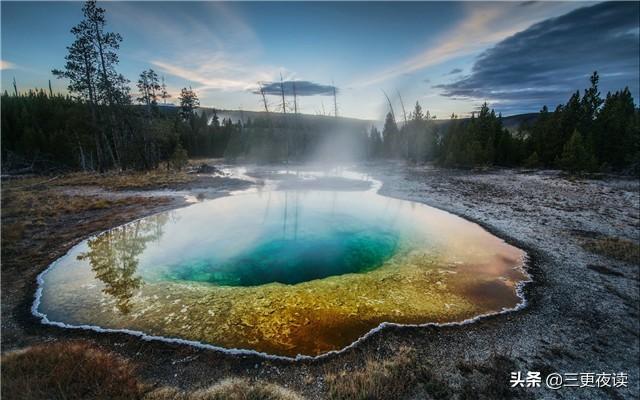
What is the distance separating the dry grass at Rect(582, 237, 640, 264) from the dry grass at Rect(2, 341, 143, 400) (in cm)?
1501

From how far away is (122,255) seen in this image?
11.2m

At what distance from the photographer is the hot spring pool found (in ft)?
22.5

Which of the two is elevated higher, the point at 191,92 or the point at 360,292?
the point at 191,92

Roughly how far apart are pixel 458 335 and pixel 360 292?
283 centimetres

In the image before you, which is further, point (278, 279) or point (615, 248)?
point (615, 248)

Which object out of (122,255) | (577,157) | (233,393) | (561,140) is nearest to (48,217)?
(122,255)

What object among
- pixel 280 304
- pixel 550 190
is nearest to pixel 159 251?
pixel 280 304

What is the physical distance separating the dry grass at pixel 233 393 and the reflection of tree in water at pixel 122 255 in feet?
12.2

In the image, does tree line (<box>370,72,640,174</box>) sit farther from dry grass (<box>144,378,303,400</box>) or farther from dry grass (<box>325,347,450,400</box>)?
dry grass (<box>144,378,303,400</box>)

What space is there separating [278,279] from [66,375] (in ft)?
18.7

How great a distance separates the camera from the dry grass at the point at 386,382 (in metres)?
4.62

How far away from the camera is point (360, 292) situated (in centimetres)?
839

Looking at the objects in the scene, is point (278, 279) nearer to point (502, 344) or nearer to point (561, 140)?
point (502, 344)

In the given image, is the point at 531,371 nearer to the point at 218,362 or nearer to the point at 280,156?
the point at 218,362
